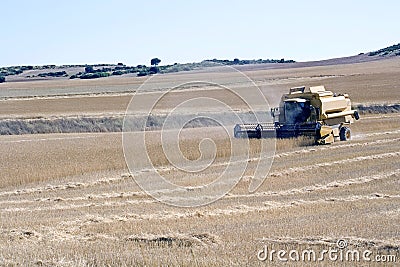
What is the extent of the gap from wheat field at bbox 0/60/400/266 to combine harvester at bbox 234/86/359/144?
66 cm

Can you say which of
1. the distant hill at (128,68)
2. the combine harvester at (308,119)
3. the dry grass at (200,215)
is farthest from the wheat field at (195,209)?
the distant hill at (128,68)

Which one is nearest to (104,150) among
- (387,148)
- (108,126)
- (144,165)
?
(144,165)

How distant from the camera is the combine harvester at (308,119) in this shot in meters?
24.7

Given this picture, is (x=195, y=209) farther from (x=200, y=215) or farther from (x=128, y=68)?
(x=128, y=68)

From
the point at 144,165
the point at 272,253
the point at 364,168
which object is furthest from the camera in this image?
the point at 144,165

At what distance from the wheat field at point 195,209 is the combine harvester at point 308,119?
66 centimetres

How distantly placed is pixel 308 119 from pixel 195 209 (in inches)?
Result: 533

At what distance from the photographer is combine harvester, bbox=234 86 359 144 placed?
24.7m

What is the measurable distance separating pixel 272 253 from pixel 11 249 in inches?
147

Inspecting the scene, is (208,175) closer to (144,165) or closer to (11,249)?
(144,165)

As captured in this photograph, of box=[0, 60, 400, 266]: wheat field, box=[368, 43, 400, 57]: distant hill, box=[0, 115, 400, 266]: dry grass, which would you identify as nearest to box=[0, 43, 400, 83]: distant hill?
box=[368, 43, 400, 57]: distant hill

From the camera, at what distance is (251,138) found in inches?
1008

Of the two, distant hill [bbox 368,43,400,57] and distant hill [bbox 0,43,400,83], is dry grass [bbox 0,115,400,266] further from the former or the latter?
distant hill [bbox 368,43,400,57]

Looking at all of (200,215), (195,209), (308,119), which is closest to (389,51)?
(308,119)
